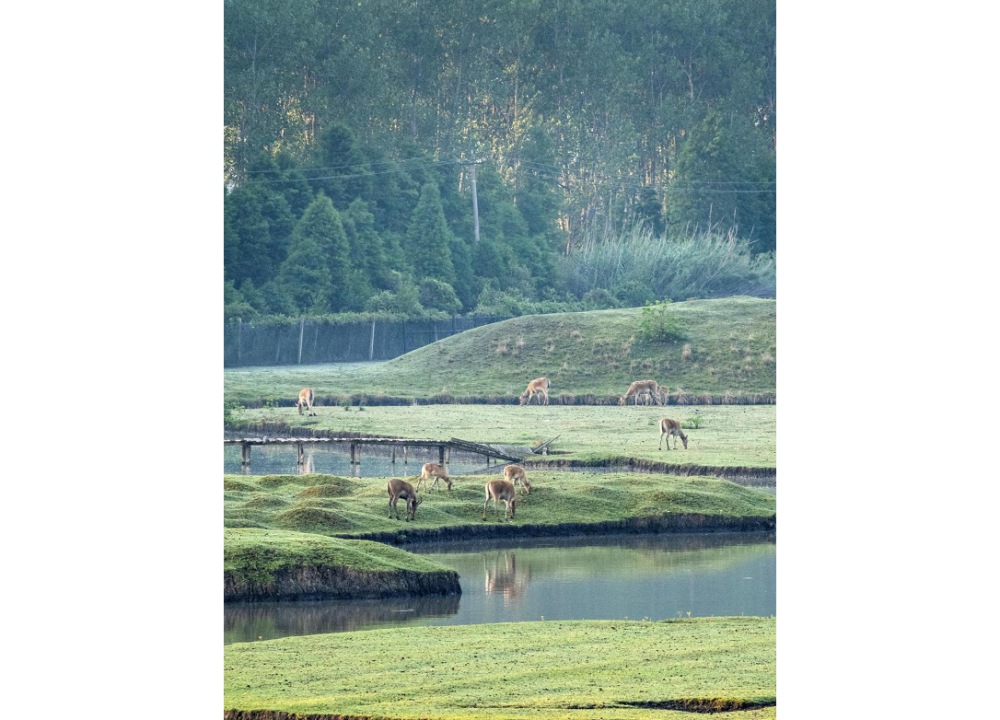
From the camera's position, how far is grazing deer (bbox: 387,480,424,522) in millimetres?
22386

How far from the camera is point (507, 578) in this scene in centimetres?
1925

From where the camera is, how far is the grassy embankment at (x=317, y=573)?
17.1 metres

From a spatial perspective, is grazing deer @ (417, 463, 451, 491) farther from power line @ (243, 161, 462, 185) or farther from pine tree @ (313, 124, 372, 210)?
pine tree @ (313, 124, 372, 210)

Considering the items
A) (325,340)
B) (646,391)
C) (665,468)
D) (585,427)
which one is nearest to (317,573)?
(665,468)

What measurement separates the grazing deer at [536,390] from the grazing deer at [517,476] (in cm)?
1934

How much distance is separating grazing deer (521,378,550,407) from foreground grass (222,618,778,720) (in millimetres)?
28631

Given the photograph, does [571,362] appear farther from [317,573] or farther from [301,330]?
[317,573]

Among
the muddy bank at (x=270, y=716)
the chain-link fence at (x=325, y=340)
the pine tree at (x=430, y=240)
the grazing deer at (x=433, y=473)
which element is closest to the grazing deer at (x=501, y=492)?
the grazing deer at (x=433, y=473)

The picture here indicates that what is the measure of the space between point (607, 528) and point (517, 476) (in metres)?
1.87

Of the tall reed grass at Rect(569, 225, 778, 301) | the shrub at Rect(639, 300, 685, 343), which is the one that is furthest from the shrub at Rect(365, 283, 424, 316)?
the shrub at Rect(639, 300, 685, 343)

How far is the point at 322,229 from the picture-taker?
6109 cm
